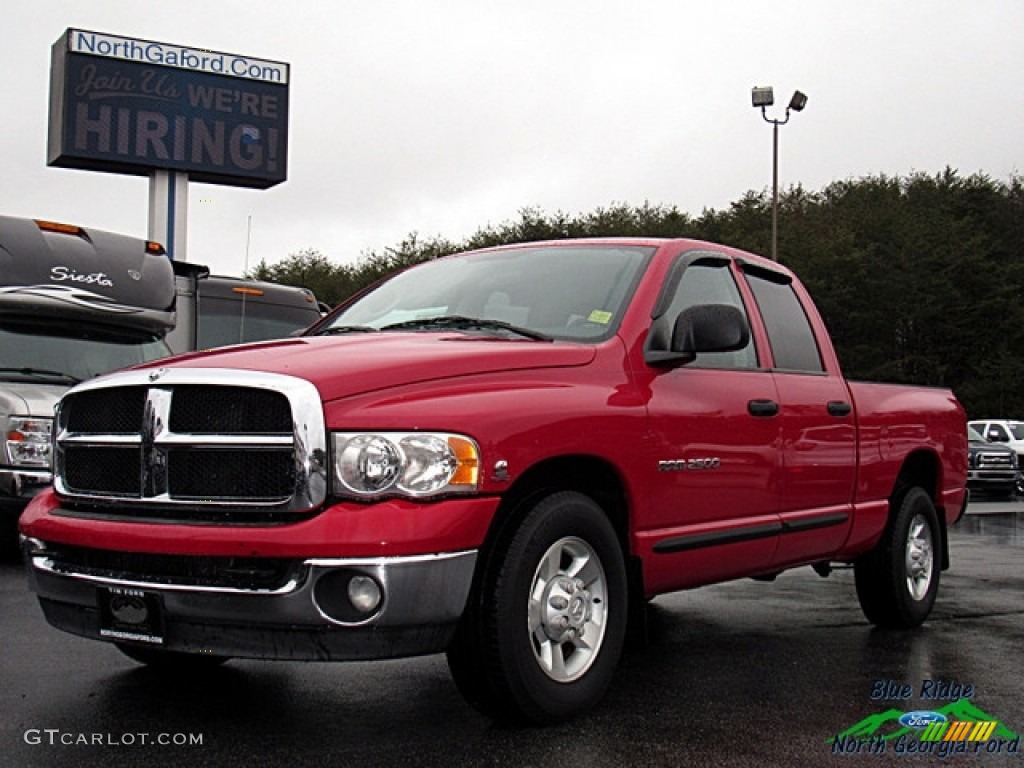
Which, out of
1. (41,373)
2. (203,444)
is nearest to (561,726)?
(203,444)

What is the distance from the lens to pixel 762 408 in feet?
17.7

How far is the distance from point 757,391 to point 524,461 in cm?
171

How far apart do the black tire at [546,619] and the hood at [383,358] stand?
1.69 ft

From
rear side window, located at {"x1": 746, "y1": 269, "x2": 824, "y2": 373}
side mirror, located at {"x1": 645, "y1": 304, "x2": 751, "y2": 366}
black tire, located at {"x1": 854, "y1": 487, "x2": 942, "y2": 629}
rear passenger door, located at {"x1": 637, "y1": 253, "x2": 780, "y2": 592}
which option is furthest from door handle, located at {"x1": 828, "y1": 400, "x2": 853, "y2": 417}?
side mirror, located at {"x1": 645, "y1": 304, "x2": 751, "y2": 366}

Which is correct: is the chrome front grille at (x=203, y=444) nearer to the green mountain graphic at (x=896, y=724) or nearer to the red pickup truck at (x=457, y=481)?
the red pickup truck at (x=457, y=481)

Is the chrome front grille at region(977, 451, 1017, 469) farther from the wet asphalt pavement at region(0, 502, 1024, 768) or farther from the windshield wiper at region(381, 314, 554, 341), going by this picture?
the windshield wiper at region(381, 314, 554, 341)

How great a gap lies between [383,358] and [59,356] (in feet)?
18.0

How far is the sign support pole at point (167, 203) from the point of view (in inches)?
1123

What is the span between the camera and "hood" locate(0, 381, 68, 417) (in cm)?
802

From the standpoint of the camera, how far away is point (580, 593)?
4320 millimetres

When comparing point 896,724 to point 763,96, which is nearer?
point 896,724

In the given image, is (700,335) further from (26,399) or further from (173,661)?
(26,399)

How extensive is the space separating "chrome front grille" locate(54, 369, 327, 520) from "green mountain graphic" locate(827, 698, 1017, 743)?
203cm

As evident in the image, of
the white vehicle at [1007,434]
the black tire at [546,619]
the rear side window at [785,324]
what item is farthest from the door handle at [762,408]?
the white vehicle at [1007,434]
